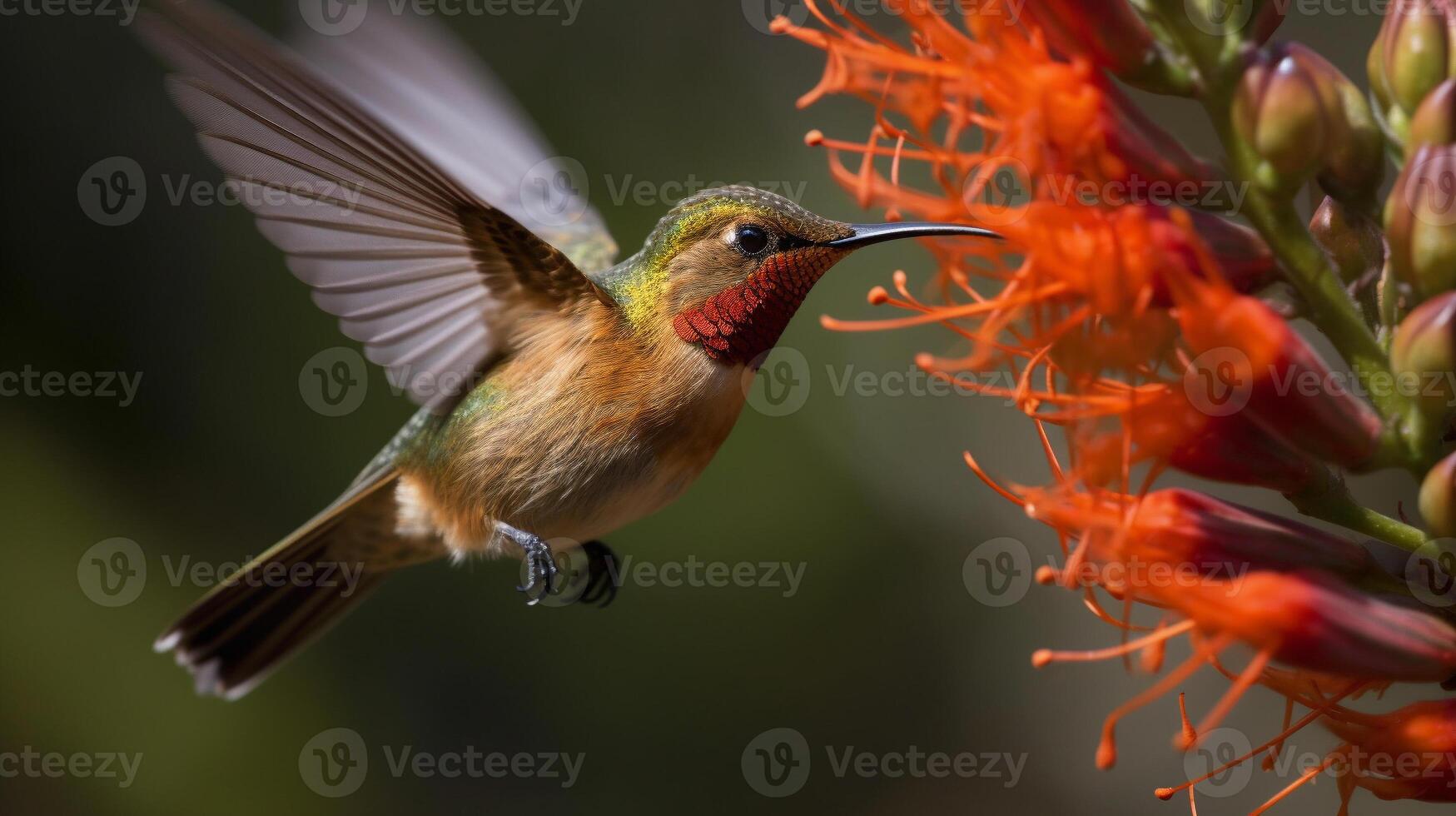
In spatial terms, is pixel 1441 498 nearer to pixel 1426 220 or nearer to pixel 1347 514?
pixel 1347 514

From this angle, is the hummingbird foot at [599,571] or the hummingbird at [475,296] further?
the hummingbird foot at [599,571]

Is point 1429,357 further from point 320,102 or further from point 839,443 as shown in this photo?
point 839,443

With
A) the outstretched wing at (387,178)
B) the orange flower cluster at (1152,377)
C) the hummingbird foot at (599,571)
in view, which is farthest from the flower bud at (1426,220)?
the hummingbird foot at (599,571)

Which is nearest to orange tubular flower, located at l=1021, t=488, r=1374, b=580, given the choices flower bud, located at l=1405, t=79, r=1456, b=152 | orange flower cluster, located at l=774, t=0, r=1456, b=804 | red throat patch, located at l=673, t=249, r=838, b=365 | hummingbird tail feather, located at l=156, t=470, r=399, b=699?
orange flower cluster, located at l=774, t=0, r=1456, b=804

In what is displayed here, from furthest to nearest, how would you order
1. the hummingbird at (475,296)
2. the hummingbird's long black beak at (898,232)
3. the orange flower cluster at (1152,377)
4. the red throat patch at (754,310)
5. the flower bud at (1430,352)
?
the red throat patch at (754,310)
the hummingbird at (475,296)
the hummingbird's long black beak at (898,232)
the orange flower cluster at (1152,377)
the flower bud at (1430,352)

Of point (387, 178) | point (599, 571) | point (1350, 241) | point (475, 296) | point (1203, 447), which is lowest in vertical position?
point (599, 571)

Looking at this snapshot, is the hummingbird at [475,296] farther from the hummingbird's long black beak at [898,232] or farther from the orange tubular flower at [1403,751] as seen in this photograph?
the orange tubular flower at [1403,751]

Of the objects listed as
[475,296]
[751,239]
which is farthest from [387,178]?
[751,239]
